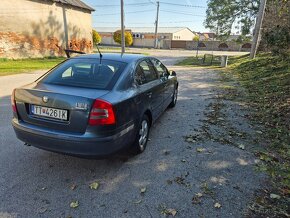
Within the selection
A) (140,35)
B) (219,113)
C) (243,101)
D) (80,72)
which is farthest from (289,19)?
(140,35)

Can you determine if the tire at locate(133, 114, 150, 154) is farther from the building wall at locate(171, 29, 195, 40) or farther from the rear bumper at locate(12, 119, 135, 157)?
the building wall at locate(171, 29, 195, 40)

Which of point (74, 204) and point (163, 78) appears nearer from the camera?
point (74, 204)

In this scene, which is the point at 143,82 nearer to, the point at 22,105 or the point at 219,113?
the point at 22,105

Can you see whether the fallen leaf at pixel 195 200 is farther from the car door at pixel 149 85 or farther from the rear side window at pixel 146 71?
the rear side window at pixel 146 71

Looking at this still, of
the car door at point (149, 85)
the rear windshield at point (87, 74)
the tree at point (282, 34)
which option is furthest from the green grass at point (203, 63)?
the rear windshield at point (87, 74)

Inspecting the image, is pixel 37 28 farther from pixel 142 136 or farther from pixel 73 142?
pixel 73 142

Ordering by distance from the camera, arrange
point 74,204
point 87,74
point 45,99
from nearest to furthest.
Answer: point 74,204 → point 45,99 → point 87,74

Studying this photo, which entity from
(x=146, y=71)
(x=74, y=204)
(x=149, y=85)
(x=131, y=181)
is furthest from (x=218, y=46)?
(x=74, y=204)

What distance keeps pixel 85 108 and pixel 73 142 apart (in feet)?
1.44

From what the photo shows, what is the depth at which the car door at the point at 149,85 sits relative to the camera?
3.82m

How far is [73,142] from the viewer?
2842 mm

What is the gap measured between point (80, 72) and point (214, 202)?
2605 mm

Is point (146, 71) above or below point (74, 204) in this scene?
above

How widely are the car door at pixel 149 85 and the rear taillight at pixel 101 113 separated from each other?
90cm
